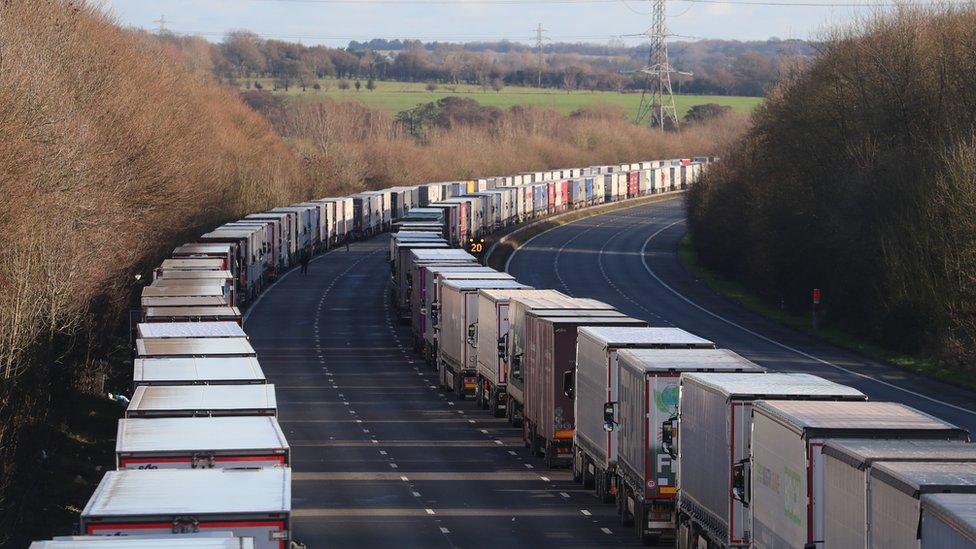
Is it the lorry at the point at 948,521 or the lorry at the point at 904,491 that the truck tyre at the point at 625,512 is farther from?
the lorry at the point at 948,521

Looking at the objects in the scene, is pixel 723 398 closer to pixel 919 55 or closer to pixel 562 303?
pixel 562 303

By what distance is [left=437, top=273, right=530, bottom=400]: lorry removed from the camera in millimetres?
43875

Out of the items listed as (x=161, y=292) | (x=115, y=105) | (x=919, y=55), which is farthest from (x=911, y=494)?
(x=919, y=55)

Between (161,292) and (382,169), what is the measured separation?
122m

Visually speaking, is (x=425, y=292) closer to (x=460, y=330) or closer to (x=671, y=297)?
(x=460, y=330)

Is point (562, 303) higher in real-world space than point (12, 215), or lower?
lower

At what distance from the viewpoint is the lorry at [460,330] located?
43.9 metres

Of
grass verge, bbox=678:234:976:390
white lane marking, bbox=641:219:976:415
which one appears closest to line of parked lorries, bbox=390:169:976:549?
white lane marking, bbox=641:219:976:415

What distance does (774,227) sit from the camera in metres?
77.6

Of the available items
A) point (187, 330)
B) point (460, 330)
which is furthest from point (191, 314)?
point (460, 330)

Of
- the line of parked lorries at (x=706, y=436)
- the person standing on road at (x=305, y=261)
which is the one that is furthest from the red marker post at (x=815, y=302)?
the person standing on road at (x=305, y=261)

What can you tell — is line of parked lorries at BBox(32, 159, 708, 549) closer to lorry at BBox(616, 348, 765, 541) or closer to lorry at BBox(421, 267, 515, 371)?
lorry at BBox(616, 348, 765, 541)

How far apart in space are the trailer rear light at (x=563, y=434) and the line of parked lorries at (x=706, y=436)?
1.2 inches

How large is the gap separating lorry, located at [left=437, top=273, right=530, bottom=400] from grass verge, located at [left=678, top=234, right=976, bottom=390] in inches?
590
